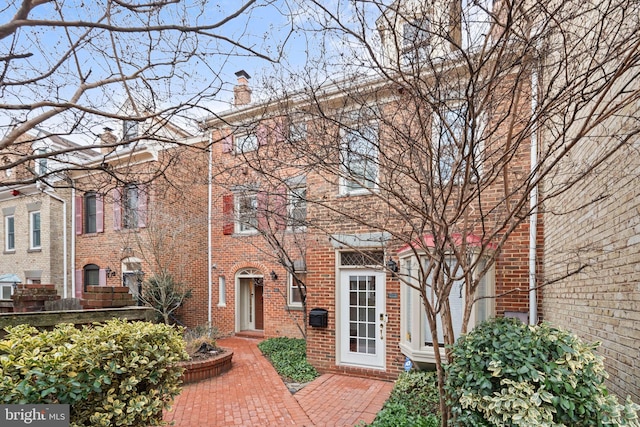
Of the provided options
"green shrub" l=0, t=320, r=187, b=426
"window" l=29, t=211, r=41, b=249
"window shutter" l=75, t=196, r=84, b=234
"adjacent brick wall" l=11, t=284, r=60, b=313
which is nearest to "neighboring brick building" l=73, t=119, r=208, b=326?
"window shutter" l=75, t=196, r=84, b=234

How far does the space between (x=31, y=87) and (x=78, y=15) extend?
86 cm

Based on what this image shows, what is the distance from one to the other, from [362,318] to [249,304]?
5.59m

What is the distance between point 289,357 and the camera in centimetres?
770

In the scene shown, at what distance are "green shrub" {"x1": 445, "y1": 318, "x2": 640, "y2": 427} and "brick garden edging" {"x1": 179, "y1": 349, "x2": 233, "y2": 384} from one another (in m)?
5.05

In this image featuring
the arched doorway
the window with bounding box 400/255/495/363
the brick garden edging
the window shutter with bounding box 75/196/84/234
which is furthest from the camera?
the window shutter with bounding box 75/196/84/234

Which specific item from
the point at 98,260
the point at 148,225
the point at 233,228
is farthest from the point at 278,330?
the point at 98,260

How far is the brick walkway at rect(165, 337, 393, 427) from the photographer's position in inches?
187

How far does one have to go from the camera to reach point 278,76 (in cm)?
414

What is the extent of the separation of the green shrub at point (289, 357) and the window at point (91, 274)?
7765 millimetres

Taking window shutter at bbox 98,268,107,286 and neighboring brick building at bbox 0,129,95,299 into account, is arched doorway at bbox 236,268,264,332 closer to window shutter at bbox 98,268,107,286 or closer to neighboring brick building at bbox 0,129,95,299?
window shutter at bbox 98,268,107,286

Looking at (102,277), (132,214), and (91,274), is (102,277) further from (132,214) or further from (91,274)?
(132,214)

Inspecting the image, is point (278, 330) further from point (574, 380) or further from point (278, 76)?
point (574, 380)
